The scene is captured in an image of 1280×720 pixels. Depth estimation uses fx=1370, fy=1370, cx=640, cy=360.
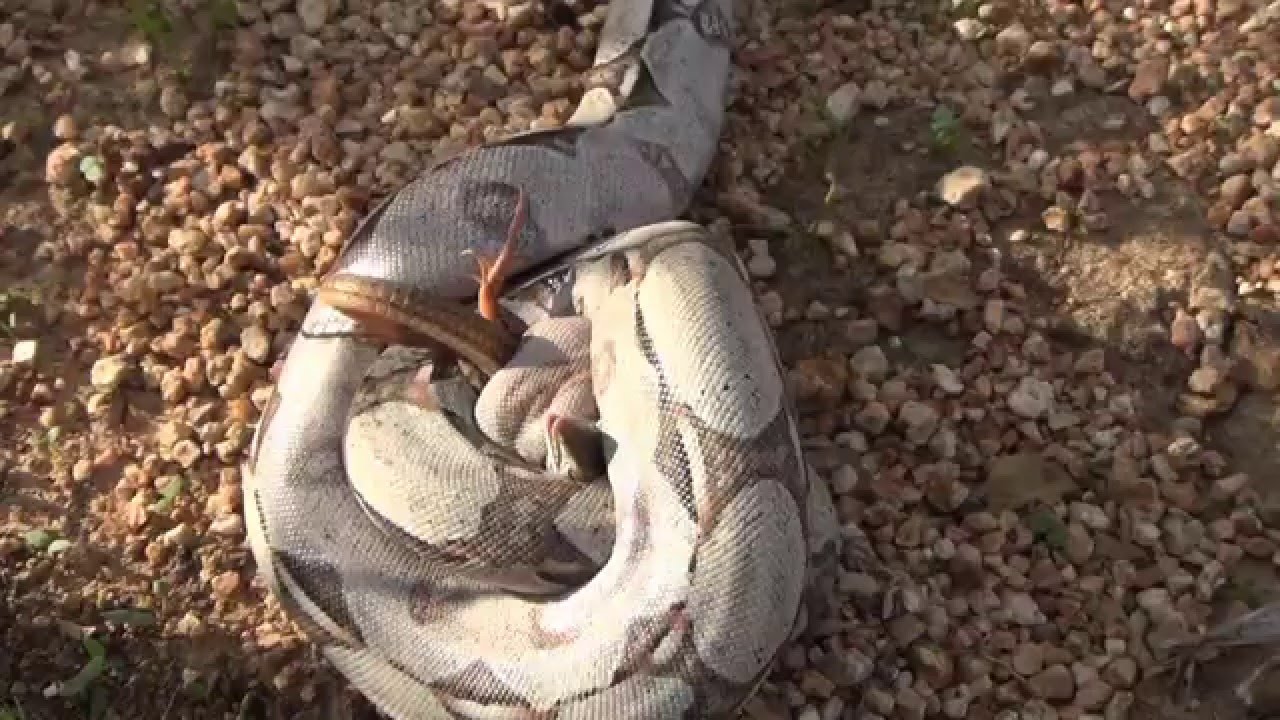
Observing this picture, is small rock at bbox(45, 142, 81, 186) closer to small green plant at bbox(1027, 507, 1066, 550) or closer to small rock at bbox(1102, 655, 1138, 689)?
small green plant at bbox(1027, 507, 1066, 550)

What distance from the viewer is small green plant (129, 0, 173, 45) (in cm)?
513

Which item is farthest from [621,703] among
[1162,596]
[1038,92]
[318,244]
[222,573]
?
[1038,92]

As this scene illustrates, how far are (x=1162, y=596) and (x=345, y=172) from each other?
304cm

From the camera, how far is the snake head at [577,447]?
3.91 metres

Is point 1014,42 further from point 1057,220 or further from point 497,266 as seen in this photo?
point 497,266

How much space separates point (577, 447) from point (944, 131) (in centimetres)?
196

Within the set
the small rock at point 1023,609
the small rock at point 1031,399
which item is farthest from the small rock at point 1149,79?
the small rock at point 1023,609

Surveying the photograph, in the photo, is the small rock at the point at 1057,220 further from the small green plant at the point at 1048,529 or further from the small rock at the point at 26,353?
the small rock at the point at 26,353

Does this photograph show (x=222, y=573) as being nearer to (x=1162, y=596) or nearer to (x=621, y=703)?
(x=621, y=703)

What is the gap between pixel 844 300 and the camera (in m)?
4.66

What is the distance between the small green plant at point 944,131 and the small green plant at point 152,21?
289 cm

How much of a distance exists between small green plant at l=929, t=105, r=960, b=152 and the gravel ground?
2 centimetres

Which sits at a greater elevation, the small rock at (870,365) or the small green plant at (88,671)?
the small rock at (870,365)

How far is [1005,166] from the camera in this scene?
4.92 meters
